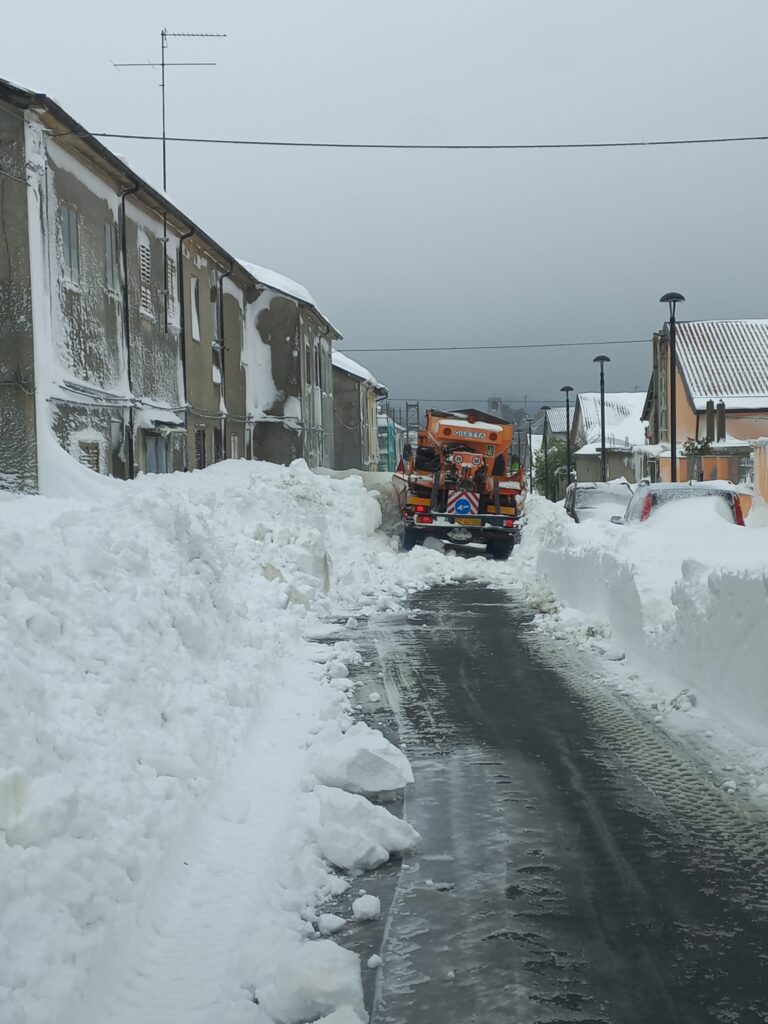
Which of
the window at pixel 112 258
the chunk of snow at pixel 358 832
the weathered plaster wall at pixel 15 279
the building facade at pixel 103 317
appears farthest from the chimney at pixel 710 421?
the chunk of snow at pixel 358 832

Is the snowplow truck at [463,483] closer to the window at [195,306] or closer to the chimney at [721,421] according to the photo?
the window at [195,306]

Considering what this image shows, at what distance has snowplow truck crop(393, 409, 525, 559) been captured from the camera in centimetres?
2412

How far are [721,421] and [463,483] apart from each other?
1801cm

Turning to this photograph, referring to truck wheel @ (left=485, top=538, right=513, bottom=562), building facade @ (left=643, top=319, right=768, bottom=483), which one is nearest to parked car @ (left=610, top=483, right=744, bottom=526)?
truck wheel @ (left=485, top=538, right=513, bottom=562)

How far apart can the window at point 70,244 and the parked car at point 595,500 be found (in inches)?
558

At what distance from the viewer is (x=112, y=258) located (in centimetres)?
1900

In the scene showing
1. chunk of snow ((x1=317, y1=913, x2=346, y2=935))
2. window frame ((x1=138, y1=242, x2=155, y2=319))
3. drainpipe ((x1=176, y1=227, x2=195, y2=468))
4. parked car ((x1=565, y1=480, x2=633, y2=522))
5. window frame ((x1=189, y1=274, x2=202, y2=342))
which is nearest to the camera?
chunk of snow ((x1=317, y1=913, x2=346, y2=935))

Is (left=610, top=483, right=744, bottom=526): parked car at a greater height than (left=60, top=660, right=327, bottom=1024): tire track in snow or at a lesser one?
greater

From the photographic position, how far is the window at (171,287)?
22.8m

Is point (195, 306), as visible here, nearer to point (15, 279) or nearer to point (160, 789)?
point (15, 279)

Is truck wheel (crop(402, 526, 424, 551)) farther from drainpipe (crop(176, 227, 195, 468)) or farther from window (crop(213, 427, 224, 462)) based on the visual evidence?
window (crop(213, 427, 224, 462))

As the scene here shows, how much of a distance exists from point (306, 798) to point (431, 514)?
18.2 metres

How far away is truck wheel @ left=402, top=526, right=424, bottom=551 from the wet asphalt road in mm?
15386

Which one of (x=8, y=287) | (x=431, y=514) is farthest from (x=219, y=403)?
(x=8, y=287)
